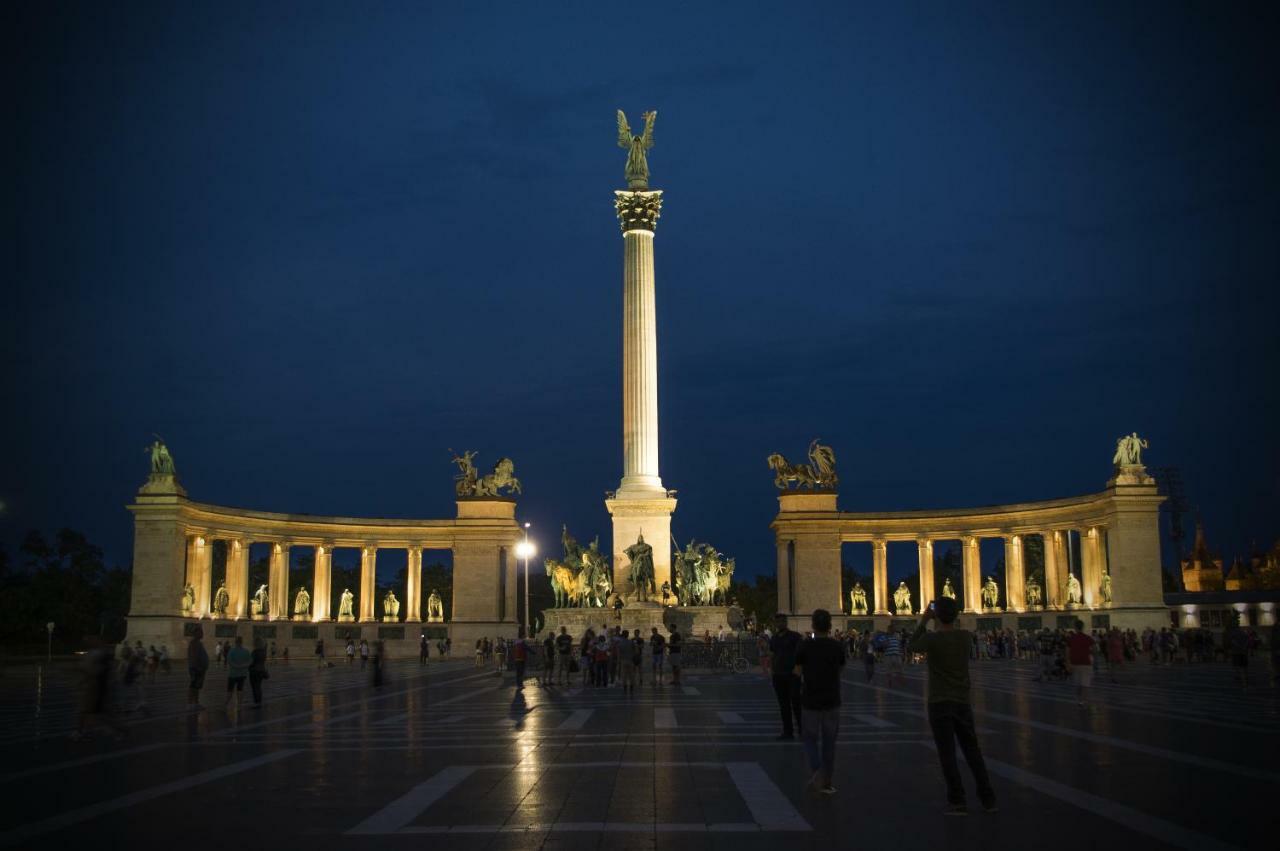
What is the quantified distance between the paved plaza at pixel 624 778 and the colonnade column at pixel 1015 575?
195 ft

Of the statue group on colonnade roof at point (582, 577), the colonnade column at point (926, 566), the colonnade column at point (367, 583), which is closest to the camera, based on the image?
the statue group on colonnade roof at point (582, 577)

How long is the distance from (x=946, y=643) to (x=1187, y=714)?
53.8 feet

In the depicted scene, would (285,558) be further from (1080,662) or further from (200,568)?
(1080,662)

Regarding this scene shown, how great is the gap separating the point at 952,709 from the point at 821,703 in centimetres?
213

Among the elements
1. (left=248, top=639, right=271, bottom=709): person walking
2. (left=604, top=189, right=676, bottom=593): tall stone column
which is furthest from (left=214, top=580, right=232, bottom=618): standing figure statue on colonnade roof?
(left=248, top=639, right=271, bottom=709): person walking

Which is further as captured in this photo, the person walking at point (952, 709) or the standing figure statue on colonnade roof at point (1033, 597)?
the standing figure statue on colonnade roof at point (1033, 597)

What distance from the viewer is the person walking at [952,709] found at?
12.9 meters

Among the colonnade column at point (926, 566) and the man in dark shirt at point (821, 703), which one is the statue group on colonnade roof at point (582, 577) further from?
the man in dark shirt at point (821, 703)

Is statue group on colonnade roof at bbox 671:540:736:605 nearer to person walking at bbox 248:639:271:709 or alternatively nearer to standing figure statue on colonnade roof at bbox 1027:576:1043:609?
standing figure statue on colonnade roof at bbox 1027:576:1043:609

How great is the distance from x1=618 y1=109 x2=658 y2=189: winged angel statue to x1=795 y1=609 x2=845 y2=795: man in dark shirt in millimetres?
65510

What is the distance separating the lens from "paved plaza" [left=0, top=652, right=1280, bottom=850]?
1201 cm

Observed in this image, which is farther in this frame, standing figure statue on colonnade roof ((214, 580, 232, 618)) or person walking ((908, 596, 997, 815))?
standing figure statue on colonnade roof ((214, 580, 232, 618))

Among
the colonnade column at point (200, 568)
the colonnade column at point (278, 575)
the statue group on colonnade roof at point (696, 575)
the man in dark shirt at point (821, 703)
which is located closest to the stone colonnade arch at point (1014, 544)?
the statue group on colonnade roof at point (696, 575)

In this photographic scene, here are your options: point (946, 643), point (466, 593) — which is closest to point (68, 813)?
point (946, 643)
